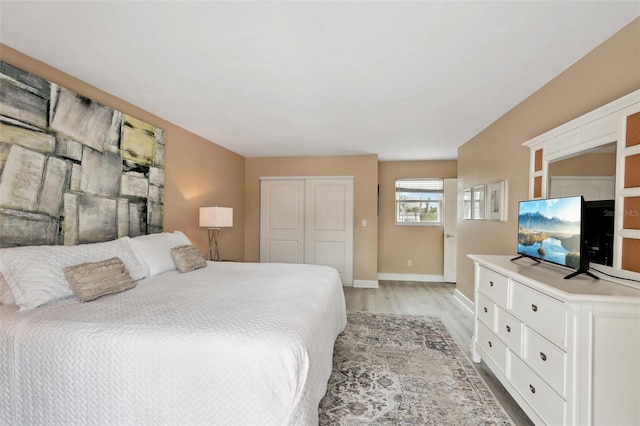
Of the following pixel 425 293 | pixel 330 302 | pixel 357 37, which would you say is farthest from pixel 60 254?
pixel 425 293

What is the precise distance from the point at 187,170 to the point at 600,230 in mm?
3976

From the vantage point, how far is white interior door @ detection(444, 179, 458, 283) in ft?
17.1

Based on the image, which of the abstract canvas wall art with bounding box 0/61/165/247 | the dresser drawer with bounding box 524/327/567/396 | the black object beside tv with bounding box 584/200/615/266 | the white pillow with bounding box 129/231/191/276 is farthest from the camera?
the white pillow with bounding box 129/231/191/276

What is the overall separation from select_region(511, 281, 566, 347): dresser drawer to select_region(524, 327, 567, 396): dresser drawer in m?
0.05

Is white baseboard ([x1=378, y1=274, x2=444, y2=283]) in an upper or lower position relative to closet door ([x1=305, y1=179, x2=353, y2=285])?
lower

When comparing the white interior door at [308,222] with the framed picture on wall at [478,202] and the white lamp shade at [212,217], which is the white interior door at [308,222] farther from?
the framed picture on wall at [478,202]

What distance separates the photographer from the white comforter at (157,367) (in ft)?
3.98

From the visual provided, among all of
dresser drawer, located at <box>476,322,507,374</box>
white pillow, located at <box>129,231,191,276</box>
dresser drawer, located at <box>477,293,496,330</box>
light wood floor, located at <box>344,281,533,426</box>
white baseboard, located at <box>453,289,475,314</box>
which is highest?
white pillow, located at <box>129,231,191,276</box>

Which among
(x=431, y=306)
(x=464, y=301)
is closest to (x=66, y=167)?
(x=431, y=306)

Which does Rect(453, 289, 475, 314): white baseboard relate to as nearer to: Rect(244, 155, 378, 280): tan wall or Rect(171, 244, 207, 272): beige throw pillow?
Rect(244, 155, 378, 280): tan wall

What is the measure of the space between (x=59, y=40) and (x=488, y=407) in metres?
3.70

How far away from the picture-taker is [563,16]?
1466 mm

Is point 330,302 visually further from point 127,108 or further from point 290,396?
point 127,108

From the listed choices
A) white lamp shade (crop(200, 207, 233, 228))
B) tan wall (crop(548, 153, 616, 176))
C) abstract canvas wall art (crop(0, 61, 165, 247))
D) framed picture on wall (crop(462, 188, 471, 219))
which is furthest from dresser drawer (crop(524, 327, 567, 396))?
abstract canvas wall art (crop(0, 61, 165, 247))
